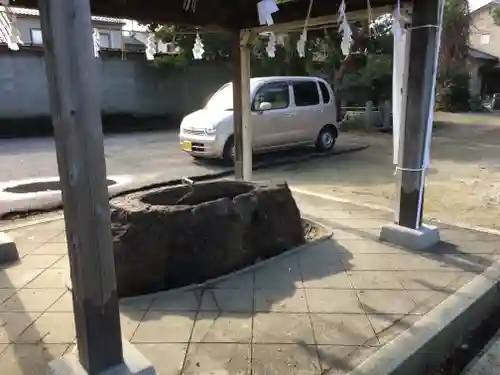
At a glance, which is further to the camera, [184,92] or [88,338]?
[184,92]

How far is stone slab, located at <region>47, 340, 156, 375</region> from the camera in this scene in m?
2.07

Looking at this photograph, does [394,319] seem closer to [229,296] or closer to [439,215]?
[229,296]

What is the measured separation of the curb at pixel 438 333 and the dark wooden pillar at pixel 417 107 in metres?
0.91

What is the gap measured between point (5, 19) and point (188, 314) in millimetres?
2959

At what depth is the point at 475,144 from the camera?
39.9 ft

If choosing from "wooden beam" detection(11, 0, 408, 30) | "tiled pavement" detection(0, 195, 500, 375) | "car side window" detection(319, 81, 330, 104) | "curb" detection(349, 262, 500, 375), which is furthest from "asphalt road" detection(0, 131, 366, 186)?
"curb" detection(349, 262, 500, 375)

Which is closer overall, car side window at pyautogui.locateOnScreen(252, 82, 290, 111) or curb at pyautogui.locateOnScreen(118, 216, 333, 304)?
curb at pyautogui.locateOnScreen(118, 216, 333, 304)

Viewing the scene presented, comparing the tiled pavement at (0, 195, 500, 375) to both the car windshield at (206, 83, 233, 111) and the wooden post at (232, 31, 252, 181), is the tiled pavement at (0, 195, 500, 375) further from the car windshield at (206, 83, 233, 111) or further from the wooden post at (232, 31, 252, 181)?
the car windshield at (206, 83, 233, 111)

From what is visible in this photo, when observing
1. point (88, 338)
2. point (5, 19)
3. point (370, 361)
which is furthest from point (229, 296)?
point (5, 19)

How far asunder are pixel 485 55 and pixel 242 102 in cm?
2996

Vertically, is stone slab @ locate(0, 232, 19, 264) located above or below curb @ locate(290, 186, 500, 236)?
above

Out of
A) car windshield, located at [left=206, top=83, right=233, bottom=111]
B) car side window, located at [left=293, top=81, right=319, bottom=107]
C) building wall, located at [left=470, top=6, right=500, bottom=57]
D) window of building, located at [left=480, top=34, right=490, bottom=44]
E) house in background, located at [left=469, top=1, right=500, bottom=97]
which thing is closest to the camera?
car windshield, located at [left=206, top=83, right=233, bottom=111]

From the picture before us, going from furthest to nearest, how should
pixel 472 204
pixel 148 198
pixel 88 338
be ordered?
pixel 472 204, pixel 148 198, pixel 88 338

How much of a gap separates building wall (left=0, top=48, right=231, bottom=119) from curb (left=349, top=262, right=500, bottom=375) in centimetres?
1219
